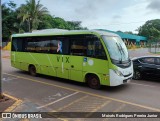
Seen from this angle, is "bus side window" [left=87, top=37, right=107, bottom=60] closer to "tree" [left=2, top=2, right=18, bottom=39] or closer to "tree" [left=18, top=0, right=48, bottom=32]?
"tree" [left=18, top=0, right=48, bottom=32]

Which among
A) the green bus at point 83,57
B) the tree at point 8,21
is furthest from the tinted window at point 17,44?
the tree at point 8,21

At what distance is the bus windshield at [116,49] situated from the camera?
1059 centimetres

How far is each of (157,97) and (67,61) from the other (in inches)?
189

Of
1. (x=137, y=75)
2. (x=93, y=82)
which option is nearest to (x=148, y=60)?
(x=137, y=75)

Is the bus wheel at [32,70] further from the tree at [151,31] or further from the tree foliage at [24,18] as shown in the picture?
the tree at [151,31]

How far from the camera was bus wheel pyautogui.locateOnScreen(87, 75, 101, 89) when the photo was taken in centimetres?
1106

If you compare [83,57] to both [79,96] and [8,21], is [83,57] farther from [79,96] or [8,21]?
[8,21]

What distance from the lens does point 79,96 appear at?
975cm

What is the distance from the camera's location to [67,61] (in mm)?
12273

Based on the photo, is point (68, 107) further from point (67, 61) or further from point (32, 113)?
point (67, 61)

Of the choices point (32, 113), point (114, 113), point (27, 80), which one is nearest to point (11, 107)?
point (32, 113)

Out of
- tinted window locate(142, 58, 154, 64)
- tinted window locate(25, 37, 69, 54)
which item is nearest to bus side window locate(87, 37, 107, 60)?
tinted window locate(25, 37, 69, 54)

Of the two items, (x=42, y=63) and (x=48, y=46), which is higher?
(x=48, y=46)

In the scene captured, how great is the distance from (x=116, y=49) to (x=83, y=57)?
1617 mm
